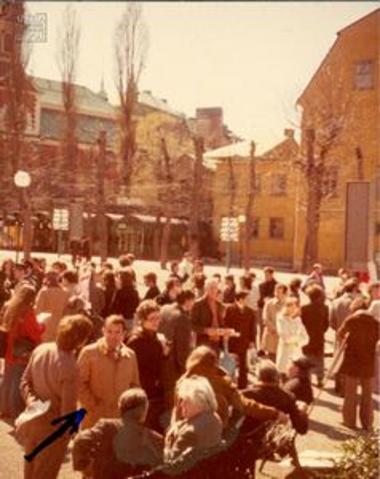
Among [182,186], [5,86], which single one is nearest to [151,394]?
[5,86]

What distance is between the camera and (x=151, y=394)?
8508mm

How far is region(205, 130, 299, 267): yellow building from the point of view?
187 feet

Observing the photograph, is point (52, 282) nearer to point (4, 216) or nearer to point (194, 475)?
point (194, 475)

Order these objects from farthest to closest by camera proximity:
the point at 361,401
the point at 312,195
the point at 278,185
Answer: the point at 278,185, the point at 312,195, the point at 361,401

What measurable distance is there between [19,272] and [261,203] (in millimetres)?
45707

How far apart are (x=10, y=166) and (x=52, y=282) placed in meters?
30.5

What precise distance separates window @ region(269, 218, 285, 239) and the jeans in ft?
161

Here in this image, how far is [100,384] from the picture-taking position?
727 centimetres

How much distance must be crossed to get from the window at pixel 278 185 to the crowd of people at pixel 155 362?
41.8m

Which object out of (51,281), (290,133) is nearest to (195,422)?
(51,281)

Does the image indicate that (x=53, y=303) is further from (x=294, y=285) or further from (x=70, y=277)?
(x=294, y=285)

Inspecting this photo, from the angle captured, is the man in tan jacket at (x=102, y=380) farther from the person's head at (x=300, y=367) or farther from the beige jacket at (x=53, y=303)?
the beige jacket at (x=53, y=303)

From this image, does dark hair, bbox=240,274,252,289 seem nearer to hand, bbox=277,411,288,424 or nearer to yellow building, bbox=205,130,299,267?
hand, bbox=277,411,288,424

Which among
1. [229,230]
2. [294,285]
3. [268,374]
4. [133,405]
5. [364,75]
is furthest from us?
[364,75]
